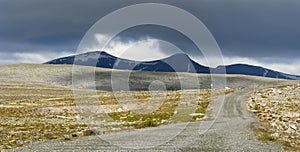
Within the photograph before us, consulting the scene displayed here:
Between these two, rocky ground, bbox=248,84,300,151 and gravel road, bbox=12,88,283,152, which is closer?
gravel road, bbox=12,88,283,152

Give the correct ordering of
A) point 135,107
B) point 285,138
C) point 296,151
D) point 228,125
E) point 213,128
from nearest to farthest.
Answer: point 296,151
point 285,138
point 213,128
point 228,125
point 135,107

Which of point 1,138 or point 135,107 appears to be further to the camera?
point 135,107

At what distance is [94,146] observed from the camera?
28172 mm

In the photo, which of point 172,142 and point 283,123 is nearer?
point 172,142

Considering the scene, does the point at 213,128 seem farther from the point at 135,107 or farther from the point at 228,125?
the point at 135,107

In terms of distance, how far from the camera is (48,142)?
31.0m

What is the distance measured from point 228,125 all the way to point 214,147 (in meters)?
15.7

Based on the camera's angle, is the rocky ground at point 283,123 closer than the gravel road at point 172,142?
No

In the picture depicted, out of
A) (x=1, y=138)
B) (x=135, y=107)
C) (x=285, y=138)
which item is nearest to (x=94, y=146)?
(x=1, y=138)

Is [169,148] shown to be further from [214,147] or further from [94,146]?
[94,146]

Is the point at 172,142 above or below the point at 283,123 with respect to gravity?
below

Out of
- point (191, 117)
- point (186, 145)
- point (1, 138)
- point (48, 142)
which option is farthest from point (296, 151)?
point (191, 117)

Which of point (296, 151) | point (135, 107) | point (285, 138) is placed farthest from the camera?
point (135, 107)

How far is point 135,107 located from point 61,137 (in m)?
40.6
